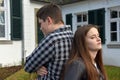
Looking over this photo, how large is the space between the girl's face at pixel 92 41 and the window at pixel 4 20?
1076 cm

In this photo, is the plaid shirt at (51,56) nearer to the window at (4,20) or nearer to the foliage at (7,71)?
the foliage at (7,71)

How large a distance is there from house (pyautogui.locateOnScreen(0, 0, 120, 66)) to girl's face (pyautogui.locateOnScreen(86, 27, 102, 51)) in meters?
10.5

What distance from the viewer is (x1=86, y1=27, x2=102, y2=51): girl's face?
7.37 feet

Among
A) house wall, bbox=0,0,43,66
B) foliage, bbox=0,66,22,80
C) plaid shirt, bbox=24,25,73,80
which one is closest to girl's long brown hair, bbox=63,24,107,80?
plaid shirt, bbox=24,25,73,80

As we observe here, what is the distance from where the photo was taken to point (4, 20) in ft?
42.3

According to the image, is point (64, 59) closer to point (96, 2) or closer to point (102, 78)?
point (102, 78)

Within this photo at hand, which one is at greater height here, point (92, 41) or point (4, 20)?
point (4, 20)

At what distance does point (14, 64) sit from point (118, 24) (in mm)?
4131

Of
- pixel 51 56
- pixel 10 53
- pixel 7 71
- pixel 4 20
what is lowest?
pixel 7 71

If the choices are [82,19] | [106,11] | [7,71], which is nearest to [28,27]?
[82,19]

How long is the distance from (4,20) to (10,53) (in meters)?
1.26

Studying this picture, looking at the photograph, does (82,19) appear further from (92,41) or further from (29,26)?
(92,41)

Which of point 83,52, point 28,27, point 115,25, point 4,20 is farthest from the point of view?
point 28,27

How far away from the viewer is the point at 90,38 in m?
2.27
